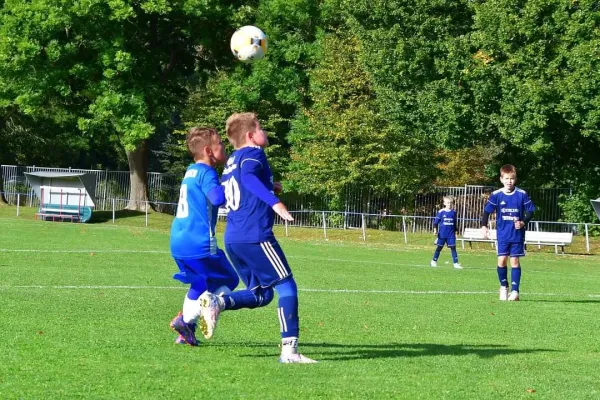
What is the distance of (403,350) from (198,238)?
2117 millimetres

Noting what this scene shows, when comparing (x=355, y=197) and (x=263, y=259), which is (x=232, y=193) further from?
(x=355, y=197)

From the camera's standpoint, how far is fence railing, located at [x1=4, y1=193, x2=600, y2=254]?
3736cm

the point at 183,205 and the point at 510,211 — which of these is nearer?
the point at 183,205

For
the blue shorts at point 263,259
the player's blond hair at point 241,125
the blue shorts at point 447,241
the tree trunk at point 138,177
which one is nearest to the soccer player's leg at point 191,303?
the blue shorts at point 263,259

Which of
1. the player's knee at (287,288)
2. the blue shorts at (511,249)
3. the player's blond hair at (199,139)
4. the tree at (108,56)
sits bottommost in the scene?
the player's knee at (287,288)

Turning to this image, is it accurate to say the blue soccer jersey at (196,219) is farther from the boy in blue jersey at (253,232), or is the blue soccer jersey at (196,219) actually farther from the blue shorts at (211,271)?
the boy in blue jersey at (253,232)

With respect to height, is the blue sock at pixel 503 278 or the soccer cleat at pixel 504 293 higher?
the blue sock at pixel 503 278

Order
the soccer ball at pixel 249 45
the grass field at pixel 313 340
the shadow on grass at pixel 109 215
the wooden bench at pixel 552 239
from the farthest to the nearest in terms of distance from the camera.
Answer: the shadow on grass at pixel 109 215 < the wooden bench at pixel 552 239 < the soccer ball at pixel 249 45 < the grass field at pixel 313 340

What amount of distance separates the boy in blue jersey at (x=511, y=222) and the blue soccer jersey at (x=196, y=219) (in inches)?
310

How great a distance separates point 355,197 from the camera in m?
46.1

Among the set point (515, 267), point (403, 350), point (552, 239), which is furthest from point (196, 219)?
point (552, 239)

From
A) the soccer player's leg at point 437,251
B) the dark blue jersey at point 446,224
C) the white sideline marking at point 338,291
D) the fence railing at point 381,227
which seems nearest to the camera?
the white sideline marking at point 338,291

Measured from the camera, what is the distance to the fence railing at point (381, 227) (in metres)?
37.4

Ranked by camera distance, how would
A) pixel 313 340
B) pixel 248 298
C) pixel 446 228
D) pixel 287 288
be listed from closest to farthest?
1. pixel 287 288
2. pixel 248 298
3. pixel 313 340
4. pixel 446 228
